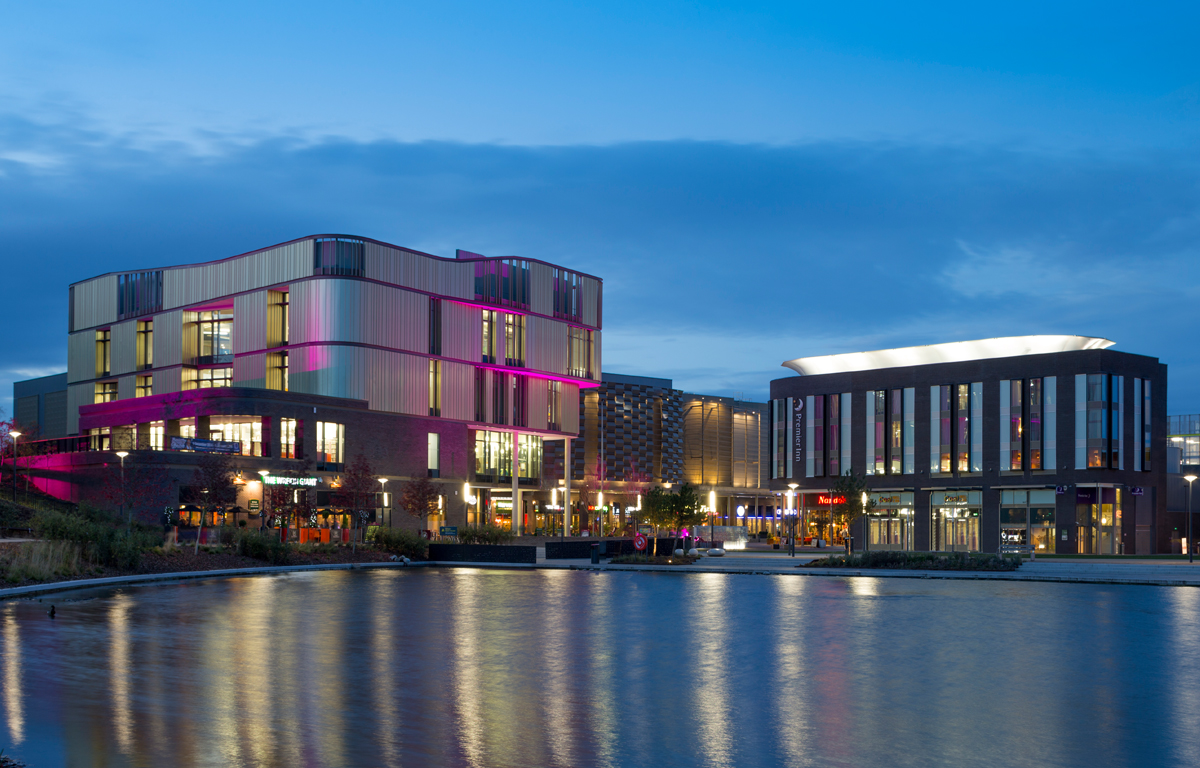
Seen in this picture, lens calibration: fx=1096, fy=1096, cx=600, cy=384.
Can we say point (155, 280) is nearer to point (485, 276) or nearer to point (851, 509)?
point (485, 276)

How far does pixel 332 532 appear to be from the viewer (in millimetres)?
74188

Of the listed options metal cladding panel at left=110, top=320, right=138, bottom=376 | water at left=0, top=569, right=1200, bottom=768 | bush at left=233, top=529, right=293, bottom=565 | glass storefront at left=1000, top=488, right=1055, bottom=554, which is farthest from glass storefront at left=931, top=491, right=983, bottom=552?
metal cladding panel at left=110, top=320, right=138, bottom=376

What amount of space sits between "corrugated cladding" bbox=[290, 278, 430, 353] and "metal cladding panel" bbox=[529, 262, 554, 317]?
48.8 ft

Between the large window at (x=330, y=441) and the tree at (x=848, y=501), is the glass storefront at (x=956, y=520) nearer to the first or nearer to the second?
the tree at (x=848, y=501)

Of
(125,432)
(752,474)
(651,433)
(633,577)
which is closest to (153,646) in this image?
(633,577)

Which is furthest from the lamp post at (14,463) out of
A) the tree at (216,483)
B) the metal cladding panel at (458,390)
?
the metal cladding panel at (458,390)

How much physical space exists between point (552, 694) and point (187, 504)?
2473 inches

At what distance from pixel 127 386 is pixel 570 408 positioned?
41.1m

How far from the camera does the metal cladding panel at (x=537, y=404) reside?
102 meters

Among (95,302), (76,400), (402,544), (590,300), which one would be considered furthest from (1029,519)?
(76,400)

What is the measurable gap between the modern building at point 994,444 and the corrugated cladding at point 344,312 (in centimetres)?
3400

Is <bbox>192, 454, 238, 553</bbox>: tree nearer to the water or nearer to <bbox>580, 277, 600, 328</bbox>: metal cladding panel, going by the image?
the water

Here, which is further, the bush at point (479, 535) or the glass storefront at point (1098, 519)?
the glass storefront at point (1098, 519)

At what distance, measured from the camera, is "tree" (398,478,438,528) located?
80.6 m
